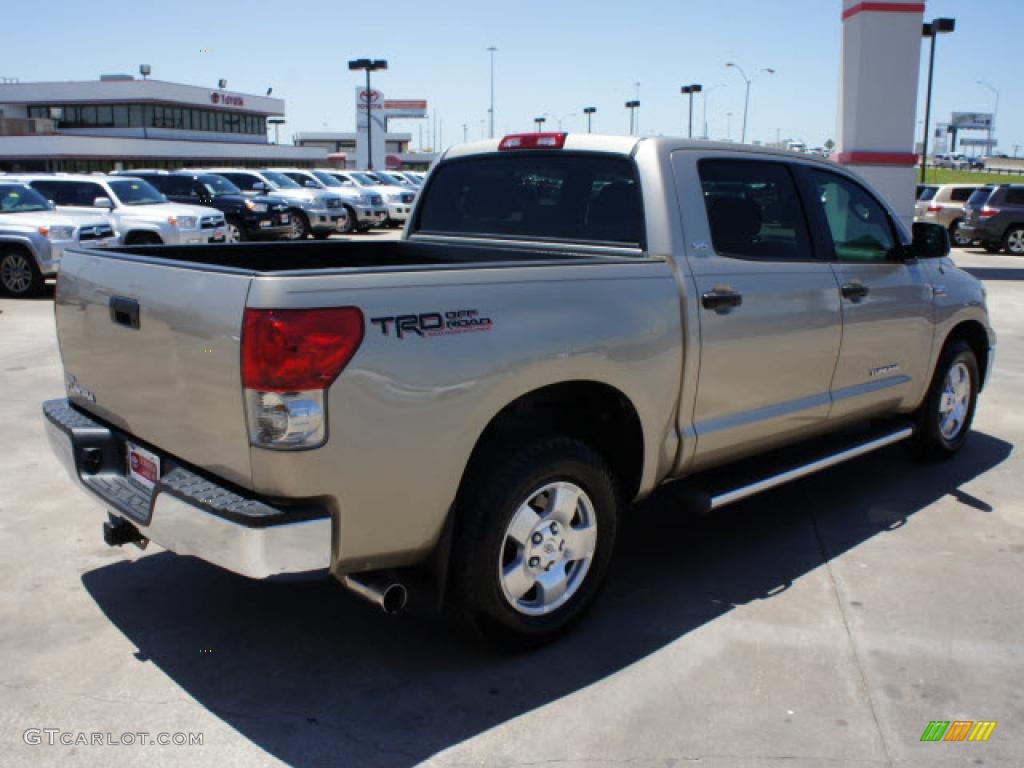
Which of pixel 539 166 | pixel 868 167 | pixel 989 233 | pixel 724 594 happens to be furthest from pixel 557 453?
pixel 989 233

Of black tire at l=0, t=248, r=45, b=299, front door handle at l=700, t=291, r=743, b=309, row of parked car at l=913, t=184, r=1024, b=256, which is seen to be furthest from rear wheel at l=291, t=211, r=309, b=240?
front door handle at l=700, t=291, r=743, b=309

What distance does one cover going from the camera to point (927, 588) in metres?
4.34

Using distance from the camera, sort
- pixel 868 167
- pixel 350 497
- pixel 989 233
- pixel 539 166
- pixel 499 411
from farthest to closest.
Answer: pixel 989 233, pixel 868 167, pixel 539 166, pixel 499 411, pixel 350 497

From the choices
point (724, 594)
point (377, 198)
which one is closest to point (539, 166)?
point (724, 594)

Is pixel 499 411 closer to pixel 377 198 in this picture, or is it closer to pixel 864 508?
pixel 864 508

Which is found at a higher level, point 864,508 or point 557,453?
point 557,453

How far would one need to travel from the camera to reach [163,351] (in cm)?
320

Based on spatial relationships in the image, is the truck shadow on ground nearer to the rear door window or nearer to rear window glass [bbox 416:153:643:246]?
the rear door window

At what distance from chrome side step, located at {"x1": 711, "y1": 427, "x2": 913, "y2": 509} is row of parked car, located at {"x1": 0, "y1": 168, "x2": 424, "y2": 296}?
4811mm

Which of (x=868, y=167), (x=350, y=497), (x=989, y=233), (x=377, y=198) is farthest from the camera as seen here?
(x=377, y=198)

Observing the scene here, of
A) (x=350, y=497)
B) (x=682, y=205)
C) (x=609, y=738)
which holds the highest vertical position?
(x=682, y=205)

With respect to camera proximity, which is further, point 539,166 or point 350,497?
point 539,166

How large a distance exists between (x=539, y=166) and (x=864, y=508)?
2659mm

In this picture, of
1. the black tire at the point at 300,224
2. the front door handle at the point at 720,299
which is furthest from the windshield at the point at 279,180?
the front door handle at the point at 720,299
